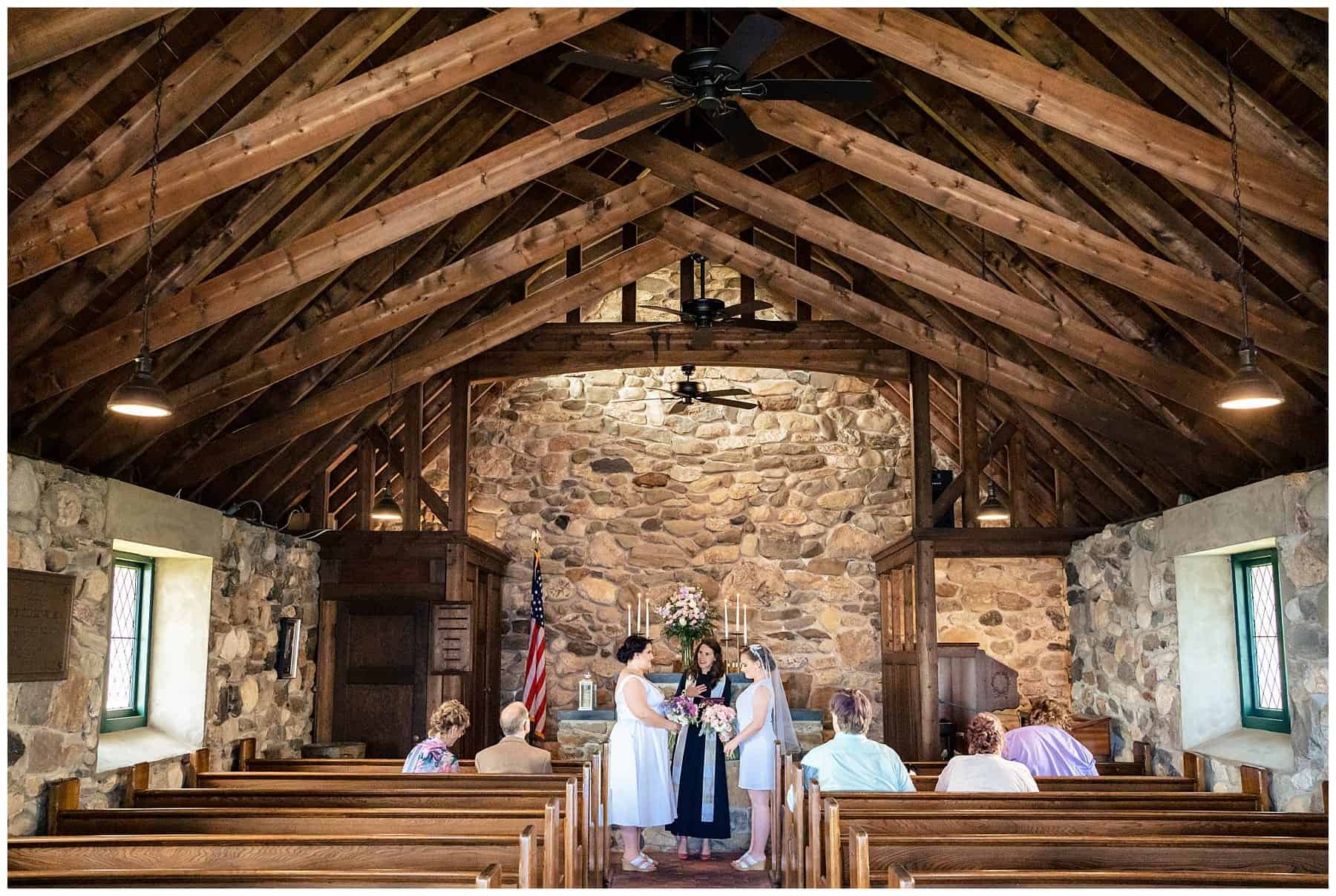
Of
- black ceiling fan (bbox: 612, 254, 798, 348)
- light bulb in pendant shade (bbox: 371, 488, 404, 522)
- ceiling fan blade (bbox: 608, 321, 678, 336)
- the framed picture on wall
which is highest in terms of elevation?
ceiling fan blade (bbox: 608, 321, 678, 336)

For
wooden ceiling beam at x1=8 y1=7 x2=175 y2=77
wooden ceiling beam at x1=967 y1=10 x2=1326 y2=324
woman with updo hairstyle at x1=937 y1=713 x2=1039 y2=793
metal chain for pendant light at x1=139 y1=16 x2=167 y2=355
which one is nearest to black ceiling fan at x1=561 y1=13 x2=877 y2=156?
wooden ceiling beam at x1=967 y1=10 x2=1326 y2=324

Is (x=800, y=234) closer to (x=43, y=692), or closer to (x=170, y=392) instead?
(x=170, y=392)

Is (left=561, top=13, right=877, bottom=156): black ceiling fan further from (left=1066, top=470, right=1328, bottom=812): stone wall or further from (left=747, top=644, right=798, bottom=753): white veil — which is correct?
(left=1066, top=470, right=1328, bottom=812): stone wall

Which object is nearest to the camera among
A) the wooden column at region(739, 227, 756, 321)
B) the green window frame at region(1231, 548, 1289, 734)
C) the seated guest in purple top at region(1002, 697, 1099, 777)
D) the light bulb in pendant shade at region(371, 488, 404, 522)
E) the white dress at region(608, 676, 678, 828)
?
the white dress at region(608, 676, 678, 828)

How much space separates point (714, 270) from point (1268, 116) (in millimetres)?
7572

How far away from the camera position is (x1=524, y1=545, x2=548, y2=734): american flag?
10820 millimetres

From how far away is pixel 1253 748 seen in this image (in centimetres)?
749

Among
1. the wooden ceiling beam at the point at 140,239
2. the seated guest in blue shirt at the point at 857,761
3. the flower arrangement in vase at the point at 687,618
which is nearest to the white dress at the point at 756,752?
the seated guest in blue shirt at the point at 857,761

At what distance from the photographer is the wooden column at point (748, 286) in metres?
8.28

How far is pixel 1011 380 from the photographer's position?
816cm

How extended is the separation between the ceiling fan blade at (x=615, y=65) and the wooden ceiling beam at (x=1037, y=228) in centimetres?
158

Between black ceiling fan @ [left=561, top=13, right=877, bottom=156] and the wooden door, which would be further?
the wooden door

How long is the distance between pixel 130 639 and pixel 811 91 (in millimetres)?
5894

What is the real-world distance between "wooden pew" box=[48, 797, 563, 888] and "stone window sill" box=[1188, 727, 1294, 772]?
4.34 meters
